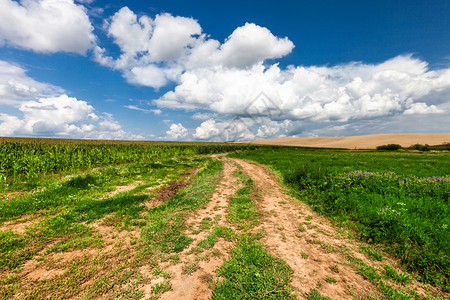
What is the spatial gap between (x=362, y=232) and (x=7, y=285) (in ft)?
31.5

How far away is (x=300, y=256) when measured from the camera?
4.77m

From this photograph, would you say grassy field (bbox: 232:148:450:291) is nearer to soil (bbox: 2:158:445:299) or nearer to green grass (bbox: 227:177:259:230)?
soil (bbox: 2:158:445:299)

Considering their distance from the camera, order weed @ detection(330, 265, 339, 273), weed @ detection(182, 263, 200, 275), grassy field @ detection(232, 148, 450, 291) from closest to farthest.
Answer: weed @ detection(182, 263, 200, 275) < weed @ detection(330, 265, 339, 273) < grassy field @ detection(232, 148, 450, 291)

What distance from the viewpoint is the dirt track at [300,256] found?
366 centimetres

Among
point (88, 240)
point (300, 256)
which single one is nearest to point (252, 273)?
point (300, 256)

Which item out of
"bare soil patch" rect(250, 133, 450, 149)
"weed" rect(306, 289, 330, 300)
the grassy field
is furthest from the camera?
"bare soil patch" rect(250, 133, 450, 149)

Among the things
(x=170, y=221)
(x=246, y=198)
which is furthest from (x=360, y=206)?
(x=170, y=221)

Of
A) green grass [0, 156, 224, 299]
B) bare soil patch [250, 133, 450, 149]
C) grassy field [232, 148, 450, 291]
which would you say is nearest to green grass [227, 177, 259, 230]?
green grass [0, 156, 224, 299]

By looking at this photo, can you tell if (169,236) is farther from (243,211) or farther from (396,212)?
(396,212)

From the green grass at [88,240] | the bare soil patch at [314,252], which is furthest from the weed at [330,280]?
the green grass at [88,240]

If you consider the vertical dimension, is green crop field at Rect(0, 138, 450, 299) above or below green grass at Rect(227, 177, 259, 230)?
above

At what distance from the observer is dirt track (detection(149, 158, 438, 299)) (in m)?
3.66

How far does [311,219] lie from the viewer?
7.18m

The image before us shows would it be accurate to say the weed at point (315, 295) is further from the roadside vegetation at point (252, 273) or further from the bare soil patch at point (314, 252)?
the roadside vegetation at point (252, 273)
